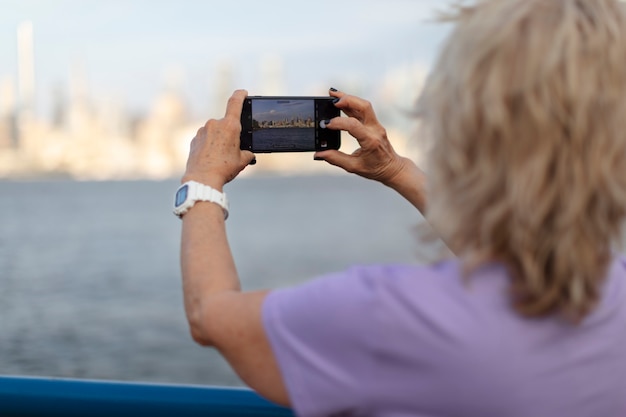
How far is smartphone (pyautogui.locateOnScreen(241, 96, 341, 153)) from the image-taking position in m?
1.45

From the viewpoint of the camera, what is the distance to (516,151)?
2.95 feet

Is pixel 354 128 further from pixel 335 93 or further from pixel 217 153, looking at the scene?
pixel 217 153

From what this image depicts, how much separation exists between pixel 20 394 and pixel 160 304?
62.8 ft

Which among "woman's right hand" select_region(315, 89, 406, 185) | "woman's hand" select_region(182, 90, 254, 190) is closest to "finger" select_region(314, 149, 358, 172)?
"woman's right hand" select_region(315, 89, 406, 185)

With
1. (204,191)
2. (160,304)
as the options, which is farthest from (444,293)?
(160,304)

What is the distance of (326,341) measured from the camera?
0.92 m

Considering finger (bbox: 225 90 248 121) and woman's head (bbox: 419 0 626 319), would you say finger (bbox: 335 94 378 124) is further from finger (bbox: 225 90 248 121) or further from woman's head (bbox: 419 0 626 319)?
woman's head (bbox: 419 0 626 319)

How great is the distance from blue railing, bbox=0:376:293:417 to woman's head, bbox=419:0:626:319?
2.62 ft

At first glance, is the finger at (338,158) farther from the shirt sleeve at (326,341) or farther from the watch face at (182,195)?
the shirt sleeve at (326,341)

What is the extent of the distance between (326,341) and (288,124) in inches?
25.8

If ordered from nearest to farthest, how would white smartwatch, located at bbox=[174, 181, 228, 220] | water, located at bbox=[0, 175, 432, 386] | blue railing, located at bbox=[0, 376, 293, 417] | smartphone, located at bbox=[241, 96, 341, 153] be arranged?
1. white smartwatch, located at bbox=[174, 181, 228, 220]
2. smartphone, located at bbox=[241, 96, 341, 153]
3. blue railing, located at bbox=[0, 376, 293, 417]
4. water, located at bbox=[0, 175, 432, 386]

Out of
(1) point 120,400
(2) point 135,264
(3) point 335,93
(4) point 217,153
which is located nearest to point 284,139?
(3) point 335,93

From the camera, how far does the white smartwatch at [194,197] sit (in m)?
1.15

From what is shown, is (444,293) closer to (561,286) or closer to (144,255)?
(561,286)
